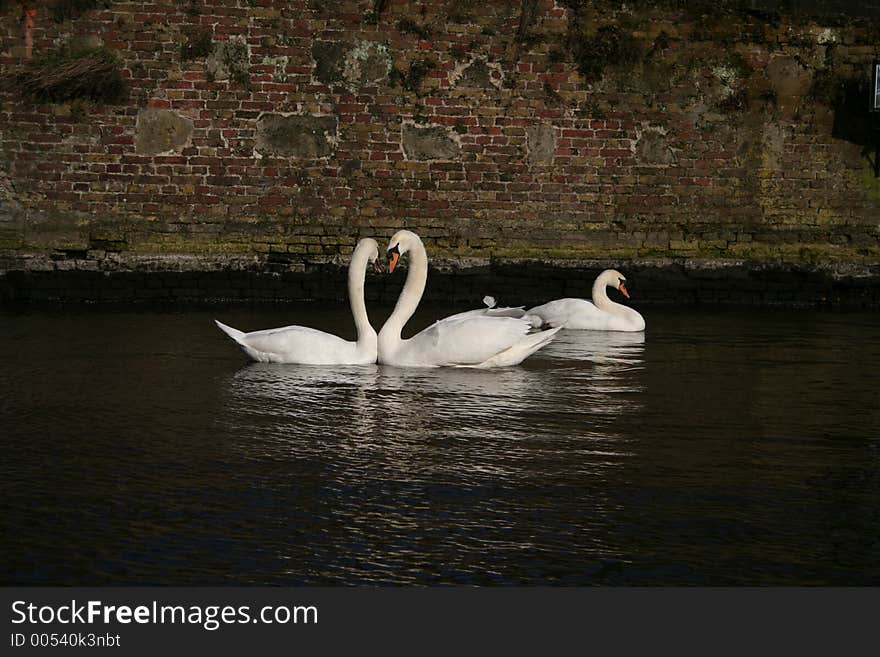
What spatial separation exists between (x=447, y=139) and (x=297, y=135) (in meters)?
1.71

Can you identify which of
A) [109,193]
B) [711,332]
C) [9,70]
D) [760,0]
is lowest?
[711,332]

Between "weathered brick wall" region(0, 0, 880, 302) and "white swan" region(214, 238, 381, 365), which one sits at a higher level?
"weathered brick wall" region(0, 0, 880, 302)

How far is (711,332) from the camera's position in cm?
Result: 1260

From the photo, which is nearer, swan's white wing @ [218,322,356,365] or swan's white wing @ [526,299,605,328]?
swan's white wing @ [218,322,356,365]

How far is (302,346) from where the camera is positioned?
29.8 ft

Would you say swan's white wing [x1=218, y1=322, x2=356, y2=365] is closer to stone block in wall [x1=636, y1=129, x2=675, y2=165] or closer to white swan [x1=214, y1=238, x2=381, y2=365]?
white swan [x1=214, y1=238, x2=381, y2=365]

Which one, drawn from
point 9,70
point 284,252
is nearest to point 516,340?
point 284,252

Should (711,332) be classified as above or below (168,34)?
below

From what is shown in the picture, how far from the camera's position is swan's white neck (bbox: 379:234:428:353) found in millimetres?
9219

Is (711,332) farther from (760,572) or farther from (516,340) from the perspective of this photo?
(760,572)

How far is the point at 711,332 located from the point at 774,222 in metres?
5.41

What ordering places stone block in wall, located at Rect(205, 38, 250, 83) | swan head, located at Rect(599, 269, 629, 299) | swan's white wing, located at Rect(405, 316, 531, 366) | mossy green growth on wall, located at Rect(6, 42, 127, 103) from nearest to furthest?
swan's white wing, located at Rect(405, 316, 531, 366) → swan head, located at Rect(599, 269, 629, 299) → mossy green growth on wall, located at Rect(6, 42, 127, 103) → stone block in wall, located at Rect(205, 38, 250, 83)

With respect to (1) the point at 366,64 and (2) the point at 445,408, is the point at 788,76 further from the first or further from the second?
(2) the point at 445,408

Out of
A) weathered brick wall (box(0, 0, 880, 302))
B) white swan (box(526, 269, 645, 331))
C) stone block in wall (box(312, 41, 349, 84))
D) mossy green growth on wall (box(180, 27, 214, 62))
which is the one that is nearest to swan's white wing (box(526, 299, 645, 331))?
white swan (box(526, 269, 645, 331))
